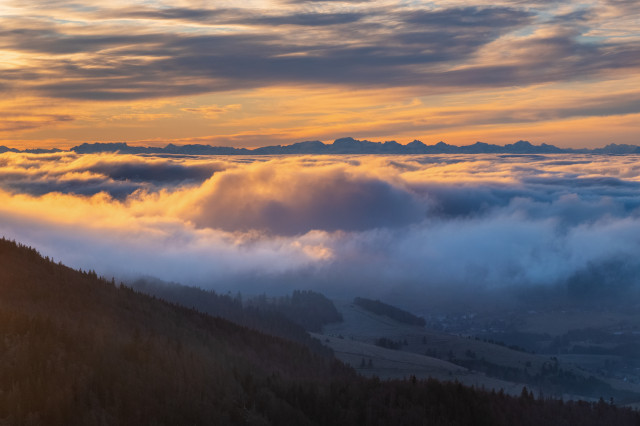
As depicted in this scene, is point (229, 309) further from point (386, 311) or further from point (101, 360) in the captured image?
→ point (101, 360)

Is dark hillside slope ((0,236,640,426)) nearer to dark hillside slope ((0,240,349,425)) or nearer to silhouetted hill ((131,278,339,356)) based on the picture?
dark hillside slope ((0,240,349,425))

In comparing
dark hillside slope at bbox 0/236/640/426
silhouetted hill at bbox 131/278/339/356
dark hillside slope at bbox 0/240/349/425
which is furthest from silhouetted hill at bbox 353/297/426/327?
dark hillside slope at bbox 0/236/640/426

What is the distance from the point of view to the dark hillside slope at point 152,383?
19.2 metres

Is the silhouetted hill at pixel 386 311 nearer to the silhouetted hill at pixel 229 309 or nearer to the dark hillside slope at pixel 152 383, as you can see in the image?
the silhouetted hill at pixel 229 309

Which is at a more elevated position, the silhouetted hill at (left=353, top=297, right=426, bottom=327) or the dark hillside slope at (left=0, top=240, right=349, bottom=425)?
the dark hillside slope at (left=0, top=240, right=349, bottom=425)

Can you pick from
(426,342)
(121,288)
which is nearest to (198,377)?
(121,288)

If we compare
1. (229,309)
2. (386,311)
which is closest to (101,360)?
(229,309)

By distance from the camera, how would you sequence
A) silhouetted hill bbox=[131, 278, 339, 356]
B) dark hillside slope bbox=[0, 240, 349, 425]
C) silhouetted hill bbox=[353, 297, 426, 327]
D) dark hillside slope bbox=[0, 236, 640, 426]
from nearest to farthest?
dark hillside slope bbox=[0, 240, 349, 425]
dark hillside slope bbox=[0, 236, 640, 426]
silhouetted hill bbox=[131, 278, 339, 356]
silhouetted hill bbox=[353, 297, 426, 327]

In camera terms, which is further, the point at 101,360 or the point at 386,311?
the point at 386,311

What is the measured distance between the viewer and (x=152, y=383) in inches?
822

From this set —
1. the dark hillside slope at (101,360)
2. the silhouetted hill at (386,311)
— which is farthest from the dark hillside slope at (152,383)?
the silhouetted hill at (386,311)

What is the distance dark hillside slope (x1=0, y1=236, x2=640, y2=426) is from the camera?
62.9 feet

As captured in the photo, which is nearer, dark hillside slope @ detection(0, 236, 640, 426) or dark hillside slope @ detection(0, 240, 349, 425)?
dark hillside slope @ detection(0, 240, 349, 425)

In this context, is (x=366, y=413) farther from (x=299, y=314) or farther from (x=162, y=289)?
(x=299, y=314)
